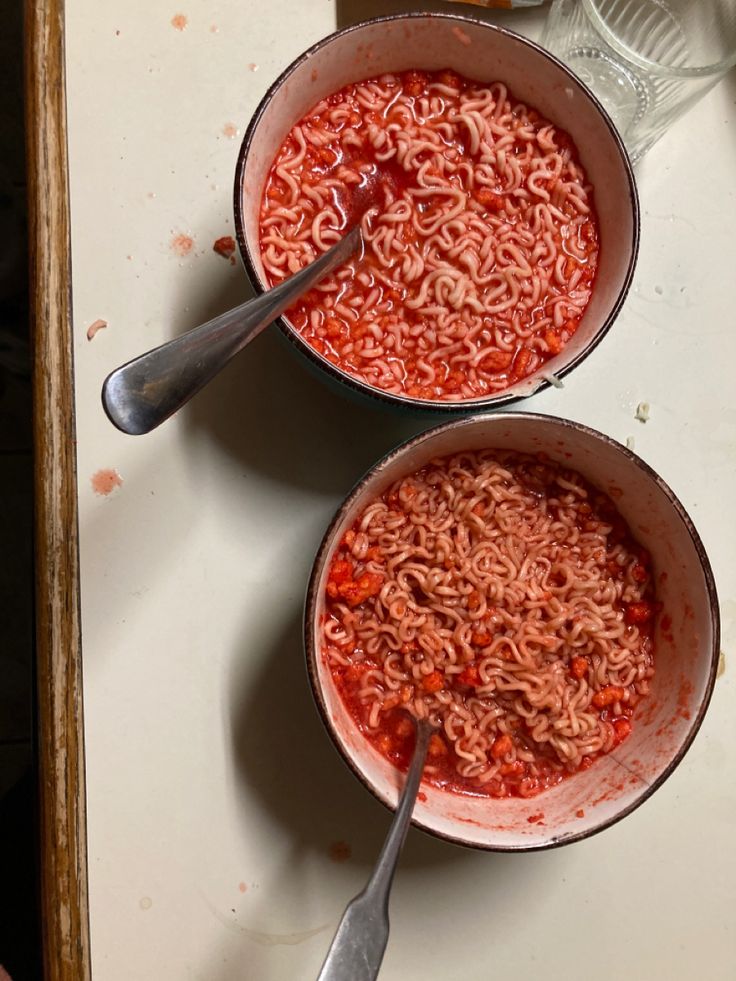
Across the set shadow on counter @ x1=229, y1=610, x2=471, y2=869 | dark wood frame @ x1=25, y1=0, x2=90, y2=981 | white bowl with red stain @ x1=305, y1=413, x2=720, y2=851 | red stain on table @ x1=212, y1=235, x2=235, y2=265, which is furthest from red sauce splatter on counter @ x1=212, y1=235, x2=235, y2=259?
shadow on counter @ x1=229, y1=610, x2=471, y2=869

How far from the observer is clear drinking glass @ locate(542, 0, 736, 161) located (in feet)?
5.42

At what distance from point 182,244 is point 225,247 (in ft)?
0.25

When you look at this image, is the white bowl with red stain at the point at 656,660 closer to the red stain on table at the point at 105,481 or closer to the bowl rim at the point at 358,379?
the bowl rim at the point at 358,379

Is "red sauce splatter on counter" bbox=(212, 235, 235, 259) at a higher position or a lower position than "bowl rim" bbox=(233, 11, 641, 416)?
lower

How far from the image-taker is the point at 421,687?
57.7 inches

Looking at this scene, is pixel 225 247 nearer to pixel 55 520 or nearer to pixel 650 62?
pixel 55 520

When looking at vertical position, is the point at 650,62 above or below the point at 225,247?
above

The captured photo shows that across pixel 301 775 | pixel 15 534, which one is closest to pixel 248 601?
pixel 301 775

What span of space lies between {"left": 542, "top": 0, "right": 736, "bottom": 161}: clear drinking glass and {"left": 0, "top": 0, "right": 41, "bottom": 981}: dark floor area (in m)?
1.31

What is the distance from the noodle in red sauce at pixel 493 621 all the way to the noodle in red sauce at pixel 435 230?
190 mm

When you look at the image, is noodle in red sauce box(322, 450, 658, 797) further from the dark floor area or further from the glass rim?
the dark floor area

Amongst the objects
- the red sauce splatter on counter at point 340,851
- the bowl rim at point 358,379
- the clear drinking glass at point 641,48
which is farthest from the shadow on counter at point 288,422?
the clear drinking glass at point 641,48

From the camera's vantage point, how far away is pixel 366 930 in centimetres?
120

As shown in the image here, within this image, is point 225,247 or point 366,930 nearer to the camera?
point 366,930
